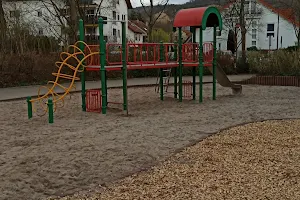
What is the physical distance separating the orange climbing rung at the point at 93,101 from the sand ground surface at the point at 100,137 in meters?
0.36

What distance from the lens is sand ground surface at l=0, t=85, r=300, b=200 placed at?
475 centimetres

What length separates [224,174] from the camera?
4.75 meters

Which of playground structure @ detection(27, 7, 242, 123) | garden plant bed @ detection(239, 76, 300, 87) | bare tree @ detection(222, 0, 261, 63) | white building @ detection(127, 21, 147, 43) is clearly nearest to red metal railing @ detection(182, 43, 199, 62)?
playground structure @ detection(27, 7, 242, 123)

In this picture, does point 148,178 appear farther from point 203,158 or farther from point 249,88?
point 249,88

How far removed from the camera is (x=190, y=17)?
11.4 meters

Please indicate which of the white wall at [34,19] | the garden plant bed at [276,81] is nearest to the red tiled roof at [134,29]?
the white wall at [34,19]

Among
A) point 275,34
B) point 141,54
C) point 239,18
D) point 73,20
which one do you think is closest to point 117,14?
point 275,34

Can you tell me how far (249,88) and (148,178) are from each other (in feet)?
38.8

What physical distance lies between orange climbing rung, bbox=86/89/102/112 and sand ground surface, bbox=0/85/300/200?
363mm

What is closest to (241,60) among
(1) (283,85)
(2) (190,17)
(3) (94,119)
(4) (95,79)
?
(1) (283,85)

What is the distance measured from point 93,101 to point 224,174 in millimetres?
6367

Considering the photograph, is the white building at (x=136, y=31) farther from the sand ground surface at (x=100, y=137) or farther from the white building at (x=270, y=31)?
the sand ground surface at (x=100, y=137)

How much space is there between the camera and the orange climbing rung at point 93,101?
1018cm

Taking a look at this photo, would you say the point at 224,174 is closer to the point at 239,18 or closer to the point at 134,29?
the point at 239,18
